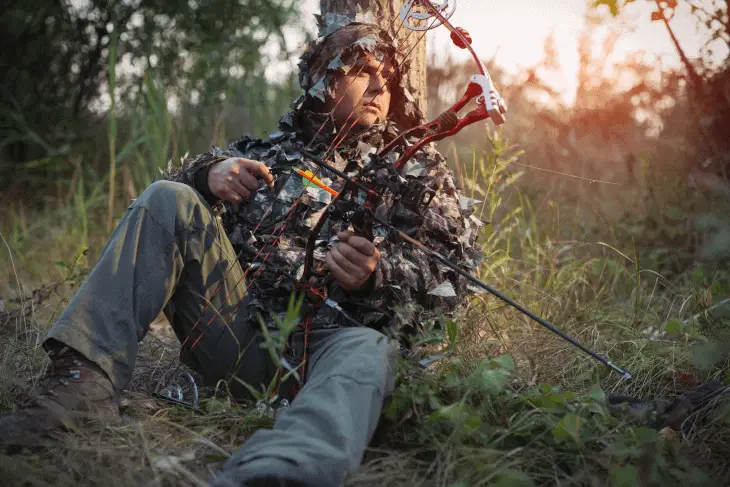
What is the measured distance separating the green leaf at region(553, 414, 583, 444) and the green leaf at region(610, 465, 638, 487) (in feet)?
0.38

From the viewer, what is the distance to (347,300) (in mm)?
2281

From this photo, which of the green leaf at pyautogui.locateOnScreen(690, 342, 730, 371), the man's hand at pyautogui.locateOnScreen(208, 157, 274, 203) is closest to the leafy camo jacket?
the man's hand at pyautogui.locateOnScreen(208, 157, 274, 203)

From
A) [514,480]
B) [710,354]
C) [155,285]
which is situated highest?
[155,285]

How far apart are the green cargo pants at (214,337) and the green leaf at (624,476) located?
0.63 m

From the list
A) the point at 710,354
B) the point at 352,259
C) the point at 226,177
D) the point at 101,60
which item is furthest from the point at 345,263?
the point at 101,60

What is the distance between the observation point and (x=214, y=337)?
2.22 meters

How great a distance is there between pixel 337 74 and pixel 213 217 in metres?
0.87

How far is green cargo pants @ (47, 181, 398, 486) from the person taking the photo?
1.62 m

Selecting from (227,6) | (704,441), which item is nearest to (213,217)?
(704,441)

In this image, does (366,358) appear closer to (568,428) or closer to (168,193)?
(568,428)

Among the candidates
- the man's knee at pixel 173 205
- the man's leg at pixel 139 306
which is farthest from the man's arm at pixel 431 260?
the man's knee at pixel 173 205

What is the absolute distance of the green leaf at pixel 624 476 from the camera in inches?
64.9

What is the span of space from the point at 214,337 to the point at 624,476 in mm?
1322

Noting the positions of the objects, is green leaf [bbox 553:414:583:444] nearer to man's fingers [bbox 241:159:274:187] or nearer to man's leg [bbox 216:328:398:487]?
man's leg [bbox 216:328:398:487]
